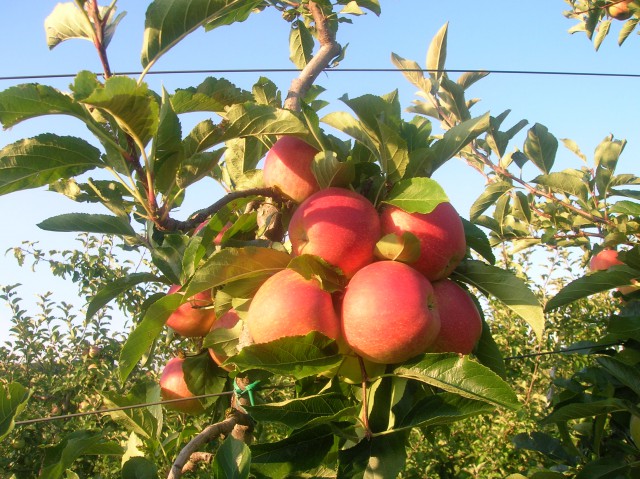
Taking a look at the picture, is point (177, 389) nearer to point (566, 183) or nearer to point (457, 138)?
point (457, 138)

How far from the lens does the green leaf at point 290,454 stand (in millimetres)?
846

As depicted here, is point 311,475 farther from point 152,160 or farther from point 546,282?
point 546,282

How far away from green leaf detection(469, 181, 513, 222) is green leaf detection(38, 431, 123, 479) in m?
1.37

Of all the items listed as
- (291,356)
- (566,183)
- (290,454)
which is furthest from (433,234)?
(566,183)

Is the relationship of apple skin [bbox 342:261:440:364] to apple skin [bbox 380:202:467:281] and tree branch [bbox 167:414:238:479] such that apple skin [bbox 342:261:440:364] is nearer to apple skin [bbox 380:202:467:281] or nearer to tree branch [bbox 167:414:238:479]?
apple skin [bbox 380:202:467:281]

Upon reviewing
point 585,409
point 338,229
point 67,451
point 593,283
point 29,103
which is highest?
point 29,103

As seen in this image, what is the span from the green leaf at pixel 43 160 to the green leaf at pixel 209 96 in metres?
0.16

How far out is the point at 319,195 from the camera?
900 mm

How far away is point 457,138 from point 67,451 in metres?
0.89

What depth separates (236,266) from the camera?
2.92 ft

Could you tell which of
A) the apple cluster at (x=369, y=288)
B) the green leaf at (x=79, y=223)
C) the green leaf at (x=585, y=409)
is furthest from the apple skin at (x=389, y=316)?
the green leaf at (x=585, y=409)

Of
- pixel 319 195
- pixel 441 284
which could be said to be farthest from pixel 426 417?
pixel 319 195

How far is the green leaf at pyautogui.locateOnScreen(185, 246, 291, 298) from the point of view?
0.87m

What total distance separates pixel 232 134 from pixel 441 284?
42 cm
